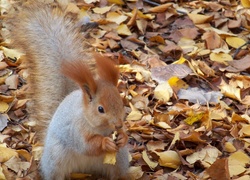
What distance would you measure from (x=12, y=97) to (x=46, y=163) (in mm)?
621

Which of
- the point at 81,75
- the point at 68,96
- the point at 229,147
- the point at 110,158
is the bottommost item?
the point at 229,147

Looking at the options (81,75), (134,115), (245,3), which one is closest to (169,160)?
(134,115)

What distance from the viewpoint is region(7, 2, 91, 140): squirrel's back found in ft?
8.62

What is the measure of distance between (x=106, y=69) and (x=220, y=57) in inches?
51.8

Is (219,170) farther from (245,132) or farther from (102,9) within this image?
(102,9)

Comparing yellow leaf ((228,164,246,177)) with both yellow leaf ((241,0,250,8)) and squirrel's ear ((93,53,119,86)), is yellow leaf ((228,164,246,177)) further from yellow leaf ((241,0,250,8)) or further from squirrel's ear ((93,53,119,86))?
yellow leaf ((241,0,250,8))

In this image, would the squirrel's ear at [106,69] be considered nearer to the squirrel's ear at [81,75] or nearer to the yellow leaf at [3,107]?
the squirrel's ear at [81,75]

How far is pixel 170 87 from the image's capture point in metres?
3.11

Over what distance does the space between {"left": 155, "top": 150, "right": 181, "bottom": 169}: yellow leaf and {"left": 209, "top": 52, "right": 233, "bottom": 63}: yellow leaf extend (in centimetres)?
85

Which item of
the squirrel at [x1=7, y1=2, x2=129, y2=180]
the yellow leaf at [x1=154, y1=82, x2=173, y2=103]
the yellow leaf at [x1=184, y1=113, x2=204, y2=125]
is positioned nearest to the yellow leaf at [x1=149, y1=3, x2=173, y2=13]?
the yellow leaf at [x1=154, y1=82, x2=173, y2=103]

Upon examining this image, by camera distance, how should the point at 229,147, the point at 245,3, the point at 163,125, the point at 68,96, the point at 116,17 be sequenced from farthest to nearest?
the point at 245,3 < the point at 116,17 < the point at 163,125 < the point at 229,147 < the point at 68,96

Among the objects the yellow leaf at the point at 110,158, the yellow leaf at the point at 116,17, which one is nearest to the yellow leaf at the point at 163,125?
the yellow leaf at the point at 110,158

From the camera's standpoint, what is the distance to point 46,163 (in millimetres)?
2455

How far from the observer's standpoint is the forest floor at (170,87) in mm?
2674
